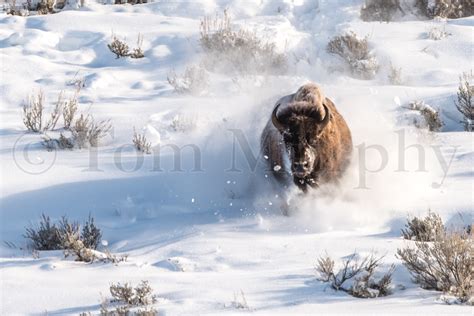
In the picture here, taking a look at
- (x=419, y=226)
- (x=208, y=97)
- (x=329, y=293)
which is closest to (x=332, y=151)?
(x=419, y=226)

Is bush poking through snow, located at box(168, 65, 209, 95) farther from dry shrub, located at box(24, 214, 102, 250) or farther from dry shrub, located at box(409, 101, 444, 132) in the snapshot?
dry shrub, located at box(24, 214, 102, 250)

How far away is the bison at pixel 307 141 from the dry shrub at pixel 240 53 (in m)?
4.29

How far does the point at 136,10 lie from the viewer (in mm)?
14680

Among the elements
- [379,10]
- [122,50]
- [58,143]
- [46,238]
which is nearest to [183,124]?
[58,143]

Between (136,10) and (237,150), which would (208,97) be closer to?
(237,150)

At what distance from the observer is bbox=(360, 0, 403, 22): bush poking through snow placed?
14.0m

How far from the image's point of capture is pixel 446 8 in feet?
45.3

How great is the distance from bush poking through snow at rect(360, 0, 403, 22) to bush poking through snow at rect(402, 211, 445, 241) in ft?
28.8

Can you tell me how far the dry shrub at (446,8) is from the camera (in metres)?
13.9

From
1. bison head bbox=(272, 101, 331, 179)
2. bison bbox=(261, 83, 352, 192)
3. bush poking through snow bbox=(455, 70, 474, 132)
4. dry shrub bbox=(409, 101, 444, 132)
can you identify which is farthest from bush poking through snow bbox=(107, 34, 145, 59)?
bison head bbox=(272, 101, 331, 179)

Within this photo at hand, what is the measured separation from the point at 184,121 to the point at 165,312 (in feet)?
17.0

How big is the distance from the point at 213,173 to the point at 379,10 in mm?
7929

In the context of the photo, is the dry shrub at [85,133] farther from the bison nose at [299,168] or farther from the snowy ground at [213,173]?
the bison nose at [299,168]

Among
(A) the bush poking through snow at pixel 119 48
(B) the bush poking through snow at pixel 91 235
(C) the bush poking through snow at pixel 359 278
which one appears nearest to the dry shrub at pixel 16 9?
(A) the bush poking through snow at pixel 119 48
